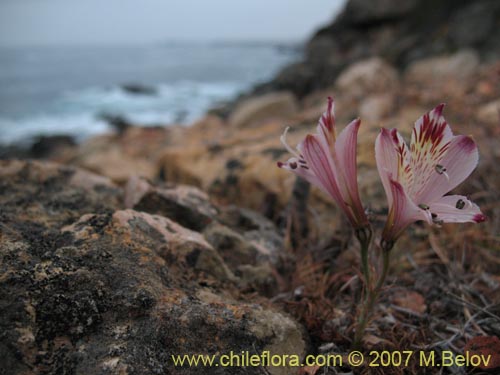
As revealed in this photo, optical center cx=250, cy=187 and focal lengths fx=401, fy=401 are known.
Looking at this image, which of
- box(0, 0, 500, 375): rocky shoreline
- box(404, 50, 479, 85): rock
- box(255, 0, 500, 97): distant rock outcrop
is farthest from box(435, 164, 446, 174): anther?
box(255, 0, 500, 97): distant rock outcrop

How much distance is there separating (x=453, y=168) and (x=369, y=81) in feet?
29.9

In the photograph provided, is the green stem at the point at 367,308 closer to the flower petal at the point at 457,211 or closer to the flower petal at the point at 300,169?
the flower petal at the point at 457,211

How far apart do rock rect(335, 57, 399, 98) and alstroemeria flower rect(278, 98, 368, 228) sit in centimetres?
704

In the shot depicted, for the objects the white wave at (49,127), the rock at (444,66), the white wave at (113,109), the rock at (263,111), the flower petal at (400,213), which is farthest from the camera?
the white wave at (113,109)

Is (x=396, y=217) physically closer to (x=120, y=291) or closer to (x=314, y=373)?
(x=314, y=373)

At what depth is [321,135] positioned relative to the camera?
52.1 inches

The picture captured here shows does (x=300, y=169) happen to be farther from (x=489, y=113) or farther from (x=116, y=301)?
(x=489, y=113)

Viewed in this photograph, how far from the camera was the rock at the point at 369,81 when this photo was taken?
8.41 metres

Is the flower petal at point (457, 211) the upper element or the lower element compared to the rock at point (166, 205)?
upper

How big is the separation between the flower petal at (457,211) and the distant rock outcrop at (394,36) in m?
12.2

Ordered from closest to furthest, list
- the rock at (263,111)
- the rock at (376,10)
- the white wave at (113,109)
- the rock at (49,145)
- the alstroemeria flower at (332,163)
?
the alstroemeria flower at (332,163), the rock at (263,111), the rock at (49,145), the rock at (376,10), the white wave at (113,109)

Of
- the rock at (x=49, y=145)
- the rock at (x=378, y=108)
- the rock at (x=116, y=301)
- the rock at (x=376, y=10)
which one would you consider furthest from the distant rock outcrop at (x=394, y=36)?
the rock at (x=116, y=301)

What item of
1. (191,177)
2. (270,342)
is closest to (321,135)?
(270,342)

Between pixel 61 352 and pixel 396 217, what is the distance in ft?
3.75
